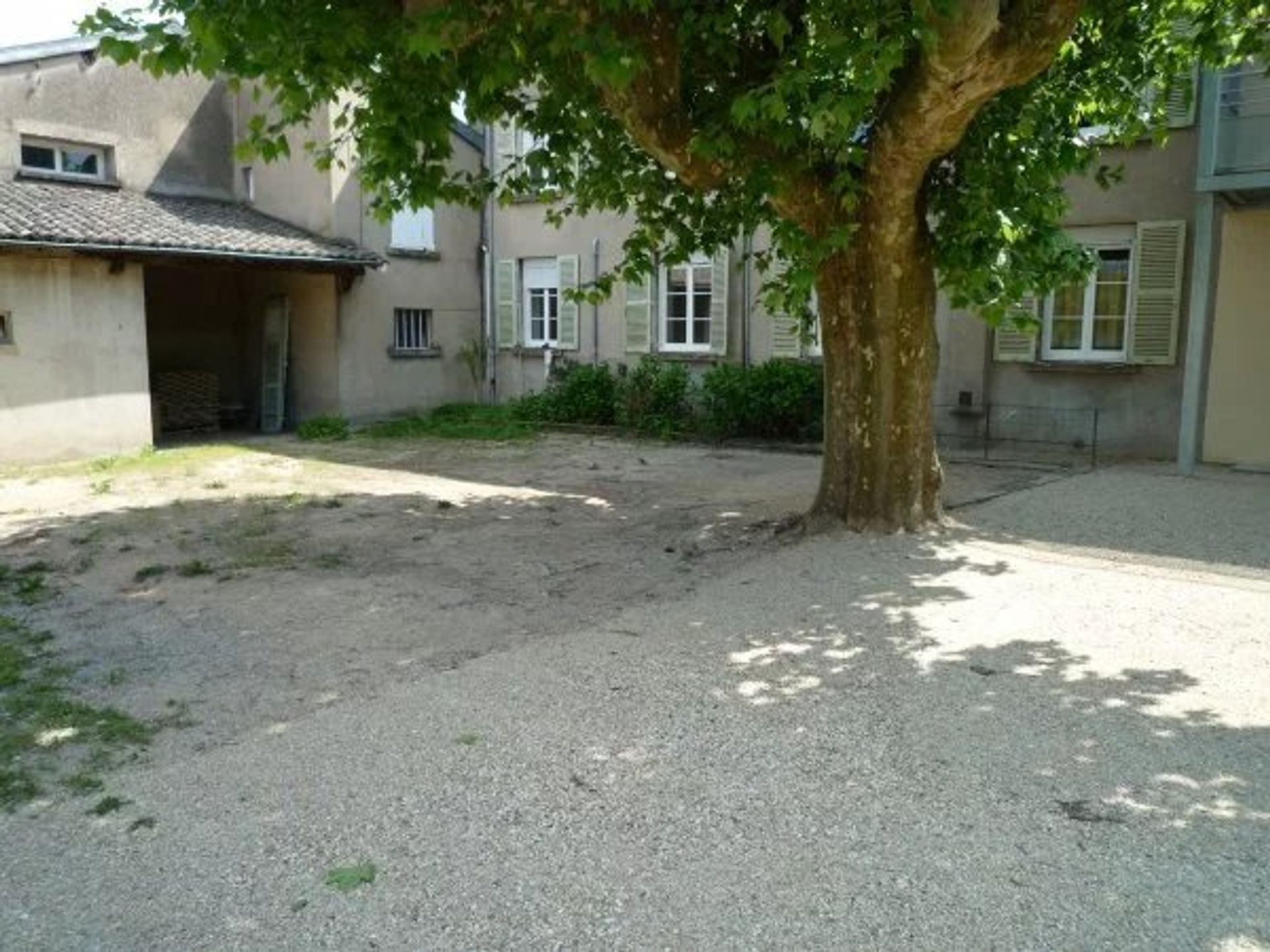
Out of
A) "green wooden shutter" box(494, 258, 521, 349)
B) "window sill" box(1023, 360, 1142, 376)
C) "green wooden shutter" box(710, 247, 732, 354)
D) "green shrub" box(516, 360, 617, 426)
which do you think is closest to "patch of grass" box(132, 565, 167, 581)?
"green shrub" box(516, 360, 617, 426)

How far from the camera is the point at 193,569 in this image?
25.2 ft

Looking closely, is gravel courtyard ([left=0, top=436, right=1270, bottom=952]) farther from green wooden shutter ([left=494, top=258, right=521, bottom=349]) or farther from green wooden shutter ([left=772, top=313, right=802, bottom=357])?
green wooden shutter ([left=494, top=258, right=521, bottom=349])

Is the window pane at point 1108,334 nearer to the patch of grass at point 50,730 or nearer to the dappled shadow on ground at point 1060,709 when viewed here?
the dappled shadow on ground at point 1060,709

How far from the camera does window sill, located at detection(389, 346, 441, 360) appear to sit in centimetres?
1880

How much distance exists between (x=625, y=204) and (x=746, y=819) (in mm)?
6730

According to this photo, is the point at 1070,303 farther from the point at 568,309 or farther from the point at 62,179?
the point at 62,179

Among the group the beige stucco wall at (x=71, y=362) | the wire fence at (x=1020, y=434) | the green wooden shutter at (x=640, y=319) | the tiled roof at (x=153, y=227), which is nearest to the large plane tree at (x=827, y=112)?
the wire fence at (x=1020, y=434)

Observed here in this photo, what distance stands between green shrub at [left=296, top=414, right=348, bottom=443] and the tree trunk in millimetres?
10735

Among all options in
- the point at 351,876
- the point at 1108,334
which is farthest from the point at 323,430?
the point at 351,876

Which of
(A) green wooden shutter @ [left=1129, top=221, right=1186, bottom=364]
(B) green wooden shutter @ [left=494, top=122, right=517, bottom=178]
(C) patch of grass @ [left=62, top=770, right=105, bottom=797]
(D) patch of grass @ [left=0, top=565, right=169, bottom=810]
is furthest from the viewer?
(B) green wooden shutter @ [left=494, top=122, right=517, bottom=178]

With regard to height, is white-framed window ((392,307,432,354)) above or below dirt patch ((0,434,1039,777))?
above

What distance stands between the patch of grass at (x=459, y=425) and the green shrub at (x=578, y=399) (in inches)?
12.0

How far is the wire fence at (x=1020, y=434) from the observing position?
523 inches

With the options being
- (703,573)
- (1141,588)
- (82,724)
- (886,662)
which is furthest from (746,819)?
(1141,588)
